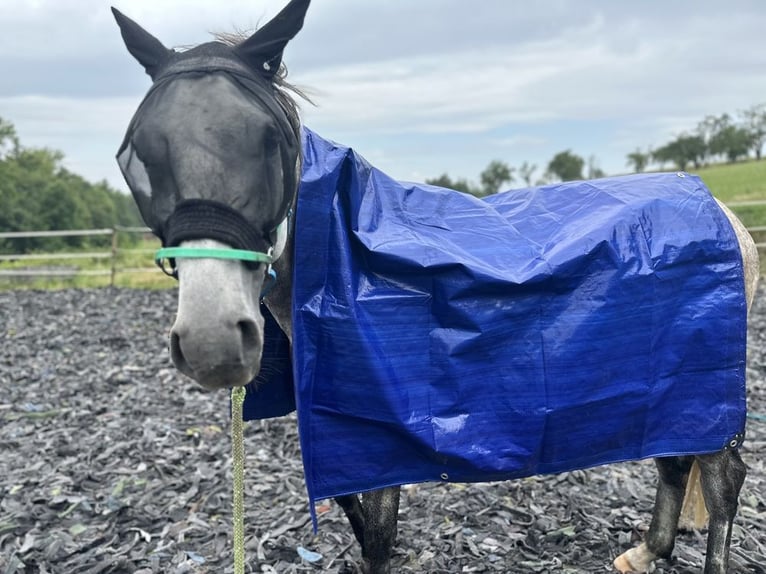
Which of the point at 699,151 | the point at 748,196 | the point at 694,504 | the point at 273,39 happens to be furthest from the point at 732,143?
the point at 273,39

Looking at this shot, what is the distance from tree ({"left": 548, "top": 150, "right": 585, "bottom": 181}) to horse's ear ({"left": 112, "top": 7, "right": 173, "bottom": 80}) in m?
62.4

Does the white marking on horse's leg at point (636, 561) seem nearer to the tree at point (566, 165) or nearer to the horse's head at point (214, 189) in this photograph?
the horse's head at point (214, 189)

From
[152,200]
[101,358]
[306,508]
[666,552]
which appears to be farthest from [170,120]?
[101,358]

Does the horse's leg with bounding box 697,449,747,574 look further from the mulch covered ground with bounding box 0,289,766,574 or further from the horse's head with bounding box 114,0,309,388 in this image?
the horse's head with bounding box 114,0,309,388

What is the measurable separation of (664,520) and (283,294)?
7.38 feet

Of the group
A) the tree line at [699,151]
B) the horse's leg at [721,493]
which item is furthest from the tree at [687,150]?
the horse's leg at [721,493]

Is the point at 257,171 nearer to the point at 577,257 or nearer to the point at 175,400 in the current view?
the point at 577,257

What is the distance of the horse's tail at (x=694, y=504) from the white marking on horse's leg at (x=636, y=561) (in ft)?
1.07

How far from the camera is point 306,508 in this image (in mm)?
3844

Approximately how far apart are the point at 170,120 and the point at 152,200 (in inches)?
9.1

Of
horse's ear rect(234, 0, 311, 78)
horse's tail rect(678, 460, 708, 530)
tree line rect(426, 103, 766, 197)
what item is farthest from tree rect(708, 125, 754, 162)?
horse's ear rect(234, 0, 311, 78)

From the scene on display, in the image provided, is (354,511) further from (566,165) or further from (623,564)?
(566,165)

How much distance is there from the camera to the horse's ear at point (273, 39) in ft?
6.27

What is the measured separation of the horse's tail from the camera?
319 centimetres
